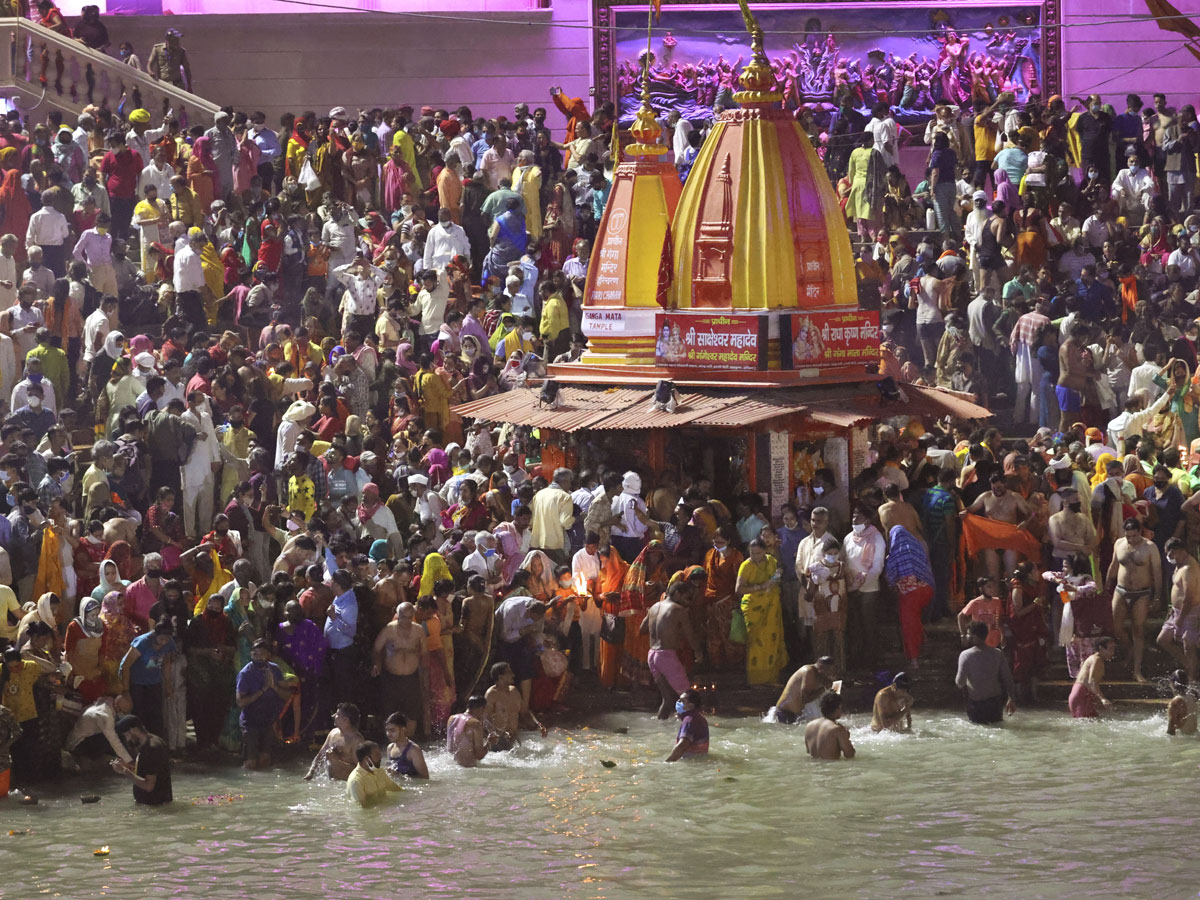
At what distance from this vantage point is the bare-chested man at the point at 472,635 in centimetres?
1616

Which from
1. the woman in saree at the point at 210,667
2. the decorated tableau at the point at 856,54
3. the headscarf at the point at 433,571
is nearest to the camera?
the woman in saree at the point at 210,667

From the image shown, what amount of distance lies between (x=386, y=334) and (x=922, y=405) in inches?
228

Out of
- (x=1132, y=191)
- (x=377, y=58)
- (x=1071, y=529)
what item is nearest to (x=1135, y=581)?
(x=1071, y=529)

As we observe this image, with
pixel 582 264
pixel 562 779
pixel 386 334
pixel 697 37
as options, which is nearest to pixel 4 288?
pixel 386 334

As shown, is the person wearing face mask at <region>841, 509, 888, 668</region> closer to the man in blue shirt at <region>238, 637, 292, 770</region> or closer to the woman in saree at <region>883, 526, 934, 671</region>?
the woman in saree at <region>883, 526, 934, 671</region>

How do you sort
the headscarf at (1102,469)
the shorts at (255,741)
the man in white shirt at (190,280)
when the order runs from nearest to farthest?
the shorts at (255,741) → the headscarf at (1102,469) → the man in white shirt at (190,280)

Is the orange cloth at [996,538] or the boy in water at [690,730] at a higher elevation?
the orange cloth at [996,538]

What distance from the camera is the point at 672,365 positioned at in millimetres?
19422

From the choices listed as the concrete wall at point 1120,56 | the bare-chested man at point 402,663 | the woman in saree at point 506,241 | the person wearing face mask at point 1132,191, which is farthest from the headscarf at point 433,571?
the concrete wall at point 1120,56

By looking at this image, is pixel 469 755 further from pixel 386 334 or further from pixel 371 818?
pixel 386 334

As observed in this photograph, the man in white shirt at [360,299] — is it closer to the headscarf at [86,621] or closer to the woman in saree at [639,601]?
the woman in saree at [639,601]

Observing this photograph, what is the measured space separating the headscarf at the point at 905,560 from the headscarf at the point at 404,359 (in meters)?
6.23

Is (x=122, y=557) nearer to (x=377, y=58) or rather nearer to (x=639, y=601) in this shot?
(x=639, y=601)

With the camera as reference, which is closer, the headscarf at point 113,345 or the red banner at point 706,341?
the red banner at point 706,341
